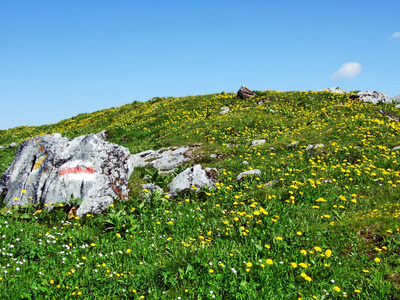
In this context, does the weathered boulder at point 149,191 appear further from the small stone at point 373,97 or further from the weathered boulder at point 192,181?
the small stone at point 373,97

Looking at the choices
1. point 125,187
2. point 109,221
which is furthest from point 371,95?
point 109,221

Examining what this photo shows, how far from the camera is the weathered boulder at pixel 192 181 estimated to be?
1037cm

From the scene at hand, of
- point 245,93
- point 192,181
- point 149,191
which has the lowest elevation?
point 149,191

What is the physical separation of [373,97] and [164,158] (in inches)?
790

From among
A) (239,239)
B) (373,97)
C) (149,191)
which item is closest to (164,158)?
(149,191)

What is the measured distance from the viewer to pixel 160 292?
472 cm

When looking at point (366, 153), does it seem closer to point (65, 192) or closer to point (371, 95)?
point (65, 192)

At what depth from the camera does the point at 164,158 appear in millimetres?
15461

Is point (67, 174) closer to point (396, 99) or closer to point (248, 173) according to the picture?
point (248, 173)

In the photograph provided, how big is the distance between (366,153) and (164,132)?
14414 millimetres

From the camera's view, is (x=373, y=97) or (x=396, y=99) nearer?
Answer: (x=396, y=99)

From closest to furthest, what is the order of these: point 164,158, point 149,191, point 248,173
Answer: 1. point 149,191
2. point 248,173
3. point 164,158

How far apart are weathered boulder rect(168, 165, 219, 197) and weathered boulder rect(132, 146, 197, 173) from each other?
304 centimetres

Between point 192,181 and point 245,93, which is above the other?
point 245,93
